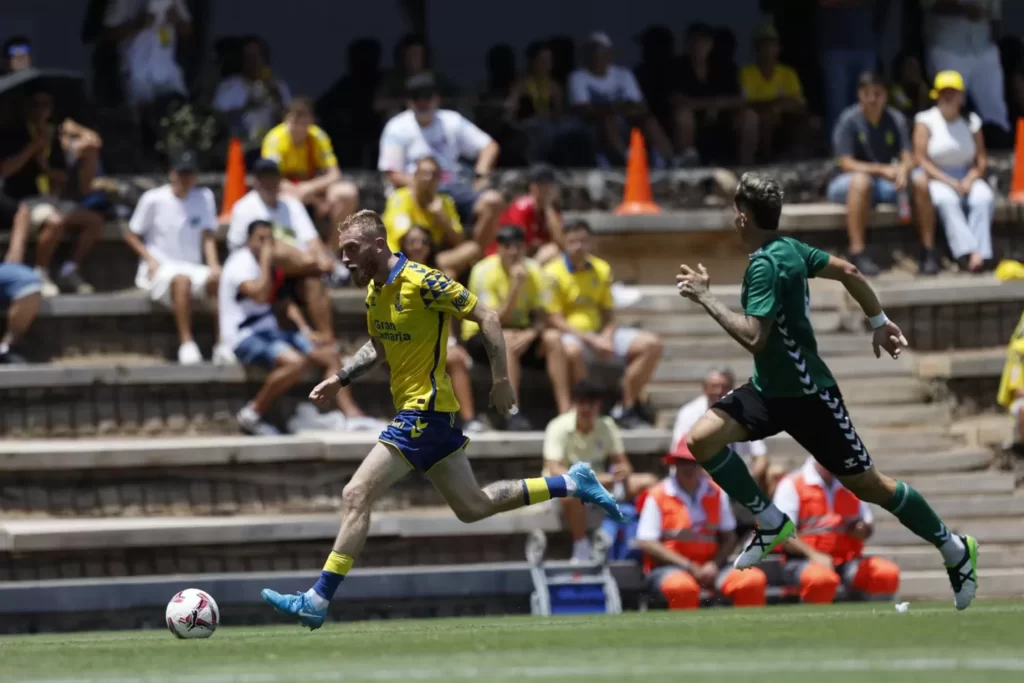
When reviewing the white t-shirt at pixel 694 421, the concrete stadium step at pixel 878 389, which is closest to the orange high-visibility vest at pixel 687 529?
the white t-shirt at pixel 694 421

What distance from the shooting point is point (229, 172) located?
17734 millimetres

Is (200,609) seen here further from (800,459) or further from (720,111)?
(720,111)

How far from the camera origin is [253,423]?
604 inches

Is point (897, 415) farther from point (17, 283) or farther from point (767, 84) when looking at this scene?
point (17, 283)

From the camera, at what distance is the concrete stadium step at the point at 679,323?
673 inches

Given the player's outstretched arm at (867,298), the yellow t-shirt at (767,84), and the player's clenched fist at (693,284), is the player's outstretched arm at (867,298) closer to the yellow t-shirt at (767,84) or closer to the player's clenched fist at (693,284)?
the player's clenched fist at (693,284)

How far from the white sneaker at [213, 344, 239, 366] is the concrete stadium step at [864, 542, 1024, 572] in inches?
193

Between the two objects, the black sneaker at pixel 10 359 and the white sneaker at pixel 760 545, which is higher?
the black sneaker at pixel 10 359

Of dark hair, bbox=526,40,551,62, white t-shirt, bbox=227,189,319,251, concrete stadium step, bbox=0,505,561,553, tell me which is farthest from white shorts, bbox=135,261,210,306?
dark hair, bbox=526,40,551,62

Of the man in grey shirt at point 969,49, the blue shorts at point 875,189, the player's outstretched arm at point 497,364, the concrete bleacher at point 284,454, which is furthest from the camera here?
the man in grey shirt at point 969,49

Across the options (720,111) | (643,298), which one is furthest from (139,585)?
(720,111)

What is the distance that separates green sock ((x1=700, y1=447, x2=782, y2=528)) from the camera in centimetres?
1034

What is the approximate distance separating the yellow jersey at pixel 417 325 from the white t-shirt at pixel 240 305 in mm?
5210

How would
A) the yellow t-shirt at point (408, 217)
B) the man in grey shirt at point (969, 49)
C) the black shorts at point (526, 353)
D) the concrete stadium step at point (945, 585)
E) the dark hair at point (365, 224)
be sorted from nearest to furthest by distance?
the dark hair at point (365, 224), the concrete stadium step at point (945, 585), the black shorts at point (526, 353), the yellow t-shirt at point (408, 217), the man in grey shirt at point (969, 49)
